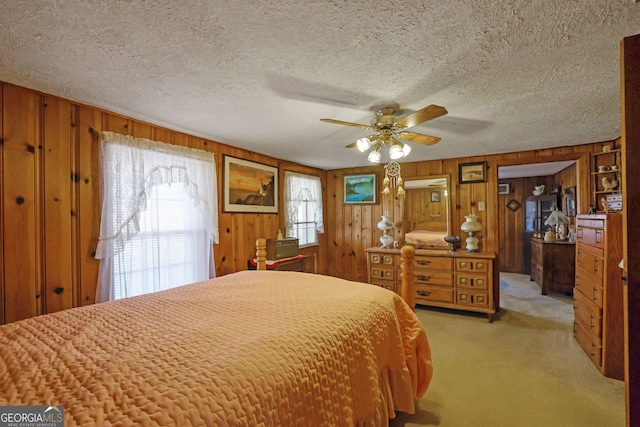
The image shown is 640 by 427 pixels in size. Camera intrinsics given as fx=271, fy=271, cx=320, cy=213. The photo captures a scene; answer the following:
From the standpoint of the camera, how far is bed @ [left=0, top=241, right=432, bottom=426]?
73 cm

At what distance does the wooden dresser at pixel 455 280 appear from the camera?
335cm

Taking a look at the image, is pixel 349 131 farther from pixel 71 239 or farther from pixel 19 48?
pixel 71 239

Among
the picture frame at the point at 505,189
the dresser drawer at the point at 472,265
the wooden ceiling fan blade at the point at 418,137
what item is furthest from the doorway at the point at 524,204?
the wooden ceiling fan blade at the point at 418,137

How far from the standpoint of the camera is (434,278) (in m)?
3.62

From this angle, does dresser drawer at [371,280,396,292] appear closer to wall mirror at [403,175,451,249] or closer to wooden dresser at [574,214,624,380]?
wall mirror at [403,175,451,249]

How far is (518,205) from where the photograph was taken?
19.2 ft

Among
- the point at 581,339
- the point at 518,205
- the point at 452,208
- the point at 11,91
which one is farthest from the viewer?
the point at 518,205

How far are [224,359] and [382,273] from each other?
11.0 ft

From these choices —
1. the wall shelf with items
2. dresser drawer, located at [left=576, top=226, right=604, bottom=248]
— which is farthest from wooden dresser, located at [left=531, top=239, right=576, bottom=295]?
dresser drawer, located at [left=576, top=226, right=604, bottom=248]

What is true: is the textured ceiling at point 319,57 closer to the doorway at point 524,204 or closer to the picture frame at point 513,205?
the doorway at point 524,204

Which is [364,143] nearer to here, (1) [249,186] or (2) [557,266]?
(1) [249,186]

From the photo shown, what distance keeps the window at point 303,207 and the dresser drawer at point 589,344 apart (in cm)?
341

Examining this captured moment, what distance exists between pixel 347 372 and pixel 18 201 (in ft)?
7.28

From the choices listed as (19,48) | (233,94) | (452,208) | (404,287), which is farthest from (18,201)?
(452,208)
